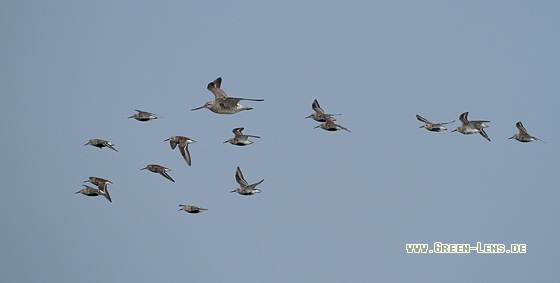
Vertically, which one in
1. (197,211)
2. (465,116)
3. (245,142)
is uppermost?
(465,116)

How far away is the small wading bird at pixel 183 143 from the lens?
134 ft

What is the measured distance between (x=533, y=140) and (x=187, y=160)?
55.6ft

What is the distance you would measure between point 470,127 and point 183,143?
13755 millimetres

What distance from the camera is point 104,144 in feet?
141

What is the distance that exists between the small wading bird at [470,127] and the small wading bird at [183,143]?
43.2 ft

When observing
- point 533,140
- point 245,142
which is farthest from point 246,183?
point 533,140

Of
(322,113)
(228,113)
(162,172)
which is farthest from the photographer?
(322,113)

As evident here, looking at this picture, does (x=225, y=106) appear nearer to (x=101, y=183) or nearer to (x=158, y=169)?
(x=158, y=169)

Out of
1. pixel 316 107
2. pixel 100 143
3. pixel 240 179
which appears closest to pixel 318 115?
pixel 316 107

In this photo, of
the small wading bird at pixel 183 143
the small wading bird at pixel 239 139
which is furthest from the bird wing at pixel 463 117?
the small wading bird at pixel 183 143

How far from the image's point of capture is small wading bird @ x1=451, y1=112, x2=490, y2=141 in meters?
45.6

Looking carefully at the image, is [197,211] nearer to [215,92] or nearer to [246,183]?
[246,183]

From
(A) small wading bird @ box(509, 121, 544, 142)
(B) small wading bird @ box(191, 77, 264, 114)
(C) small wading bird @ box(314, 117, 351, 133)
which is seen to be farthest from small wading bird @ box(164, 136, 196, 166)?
(A) small wading bird @ box(509, 121, 544, 142)

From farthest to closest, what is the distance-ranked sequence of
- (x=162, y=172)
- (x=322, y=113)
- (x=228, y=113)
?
1. (x=322, y=113)
2. (x=162, y=172)
3. (x=228, y=113)
